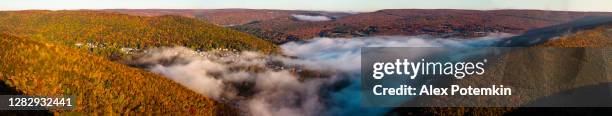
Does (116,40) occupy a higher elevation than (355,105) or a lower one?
higher

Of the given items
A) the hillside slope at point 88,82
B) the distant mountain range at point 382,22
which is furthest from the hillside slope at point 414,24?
the hillside slope at point 88,82

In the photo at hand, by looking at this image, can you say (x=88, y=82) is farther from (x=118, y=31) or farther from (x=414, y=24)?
(x=414, y=24)

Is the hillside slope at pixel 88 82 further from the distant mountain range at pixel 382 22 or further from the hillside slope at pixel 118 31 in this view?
the distant mountain range at pixel 382 22

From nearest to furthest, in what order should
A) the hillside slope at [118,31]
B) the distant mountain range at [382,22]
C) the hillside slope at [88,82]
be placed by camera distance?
the hillside slope at [88,82], the hillside slope at [118,31], the distant mountain range at [382,22]

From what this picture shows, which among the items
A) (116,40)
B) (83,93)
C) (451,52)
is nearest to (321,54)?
(451,52)

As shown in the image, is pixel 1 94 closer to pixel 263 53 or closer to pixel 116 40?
pixel 116 40

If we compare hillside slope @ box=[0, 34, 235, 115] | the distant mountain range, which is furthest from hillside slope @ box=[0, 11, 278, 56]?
hillside slope @ box=[0, 34, 235, 115]
